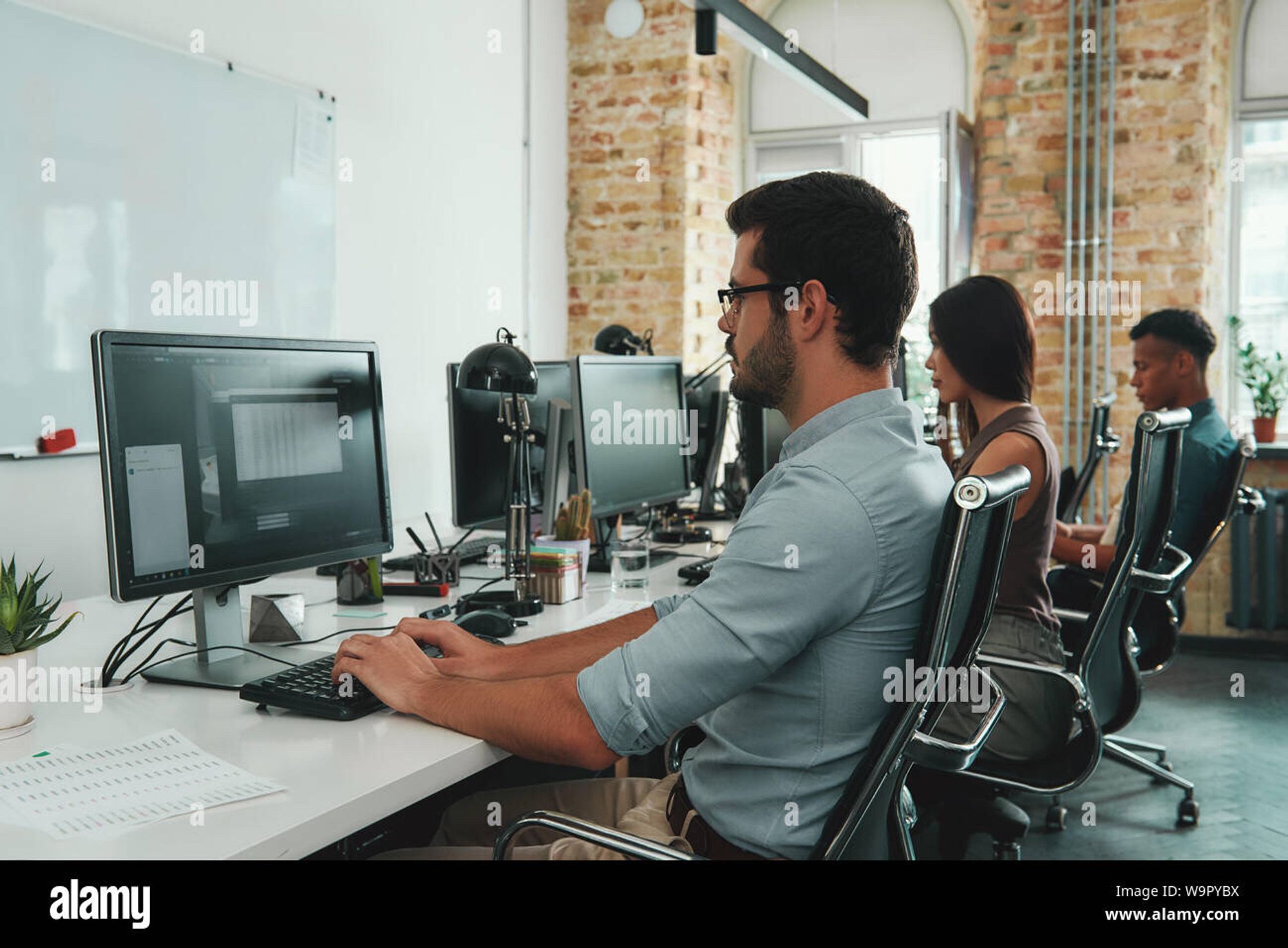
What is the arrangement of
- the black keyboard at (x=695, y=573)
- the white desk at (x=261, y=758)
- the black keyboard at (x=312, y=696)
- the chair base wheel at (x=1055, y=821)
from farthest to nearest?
the chair base wheel at (x=1055, y=821)
the black keyboard at (x=695, y=573)
the black keyboard at (x=312, y=696)
the white desk at (x=261, y=758)

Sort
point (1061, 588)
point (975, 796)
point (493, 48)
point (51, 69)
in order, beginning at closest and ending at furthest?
point (975, 796), point (51, 69), point (1061, 588), point (493, 48)

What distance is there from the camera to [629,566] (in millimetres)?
2584

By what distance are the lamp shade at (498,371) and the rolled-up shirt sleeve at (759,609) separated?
3.55 feet

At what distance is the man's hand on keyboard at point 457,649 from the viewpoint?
64.5 inches

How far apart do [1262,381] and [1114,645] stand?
3.18 meters

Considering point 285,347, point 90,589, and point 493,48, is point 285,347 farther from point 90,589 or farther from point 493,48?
point 493,48

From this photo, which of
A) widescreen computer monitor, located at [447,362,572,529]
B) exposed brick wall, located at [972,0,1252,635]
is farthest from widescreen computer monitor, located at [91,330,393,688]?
exposed brick wall, located at [972,0,1252,635]

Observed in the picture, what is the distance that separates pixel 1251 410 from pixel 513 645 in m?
4.55

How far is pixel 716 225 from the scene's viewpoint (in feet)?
18.3

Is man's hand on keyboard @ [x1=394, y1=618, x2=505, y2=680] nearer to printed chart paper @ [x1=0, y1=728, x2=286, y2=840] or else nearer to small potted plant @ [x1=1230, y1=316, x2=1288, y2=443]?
printed chart paper @ [x1=0, y1=728, x2=286, y2=840]

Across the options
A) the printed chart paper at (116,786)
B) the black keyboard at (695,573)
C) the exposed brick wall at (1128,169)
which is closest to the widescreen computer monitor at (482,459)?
the black keyboard at (695,573)

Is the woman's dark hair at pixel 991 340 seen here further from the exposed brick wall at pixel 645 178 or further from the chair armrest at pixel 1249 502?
the exposed brick wall at pixel 645 178

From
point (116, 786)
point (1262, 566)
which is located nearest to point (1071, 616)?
point (116, 786)

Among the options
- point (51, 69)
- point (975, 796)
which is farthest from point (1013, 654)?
point (51, 69)
